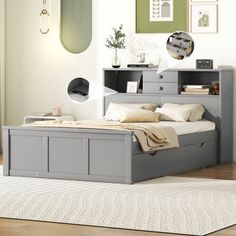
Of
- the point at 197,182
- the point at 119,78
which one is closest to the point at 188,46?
the point at 119,78

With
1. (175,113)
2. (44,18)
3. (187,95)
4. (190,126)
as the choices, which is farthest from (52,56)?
(190,126)

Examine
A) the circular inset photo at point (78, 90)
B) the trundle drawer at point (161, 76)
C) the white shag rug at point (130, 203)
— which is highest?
the trundle drawer at point (161, 76)

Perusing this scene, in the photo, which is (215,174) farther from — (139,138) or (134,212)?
(134,212)

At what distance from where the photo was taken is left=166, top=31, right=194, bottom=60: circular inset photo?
920cm

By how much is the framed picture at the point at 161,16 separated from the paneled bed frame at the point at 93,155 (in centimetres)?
86

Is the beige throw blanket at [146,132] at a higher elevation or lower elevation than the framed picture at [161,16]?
lower

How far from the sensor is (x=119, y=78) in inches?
380

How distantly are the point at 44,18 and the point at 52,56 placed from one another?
1.49 ft

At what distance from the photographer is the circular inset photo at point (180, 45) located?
920 cm

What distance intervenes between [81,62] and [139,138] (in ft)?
8.12

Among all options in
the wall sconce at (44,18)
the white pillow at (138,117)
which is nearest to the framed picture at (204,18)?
the white pillow at (138,117)

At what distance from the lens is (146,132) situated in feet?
25.0

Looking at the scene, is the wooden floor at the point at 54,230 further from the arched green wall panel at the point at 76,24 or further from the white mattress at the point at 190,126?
the arched green wall panel at the point at 76,24

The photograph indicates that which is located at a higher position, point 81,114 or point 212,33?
point 212,33
